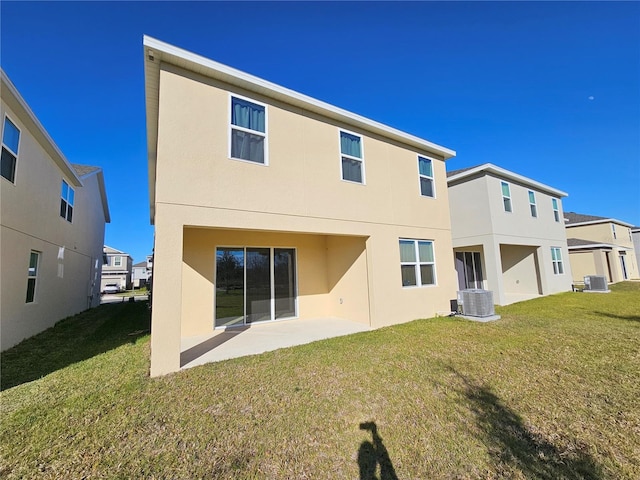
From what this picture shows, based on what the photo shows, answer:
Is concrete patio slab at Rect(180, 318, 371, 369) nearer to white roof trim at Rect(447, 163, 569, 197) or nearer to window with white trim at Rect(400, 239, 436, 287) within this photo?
window with white trim at Rect(400, 239, 436, 287)

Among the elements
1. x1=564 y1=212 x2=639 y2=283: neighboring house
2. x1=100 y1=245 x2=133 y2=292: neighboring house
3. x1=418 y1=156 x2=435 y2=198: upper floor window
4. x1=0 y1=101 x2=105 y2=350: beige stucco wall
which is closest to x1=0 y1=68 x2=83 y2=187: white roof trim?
x1=0 y1=101 x2=105 y2=350: beige stucco wall

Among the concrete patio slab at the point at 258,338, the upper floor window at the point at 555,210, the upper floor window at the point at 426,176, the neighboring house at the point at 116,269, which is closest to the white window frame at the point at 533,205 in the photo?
the upper floor window at the point at 555,210

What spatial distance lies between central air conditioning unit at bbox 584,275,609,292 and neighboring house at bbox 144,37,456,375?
12044mm

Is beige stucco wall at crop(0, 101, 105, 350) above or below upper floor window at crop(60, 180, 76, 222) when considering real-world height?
below

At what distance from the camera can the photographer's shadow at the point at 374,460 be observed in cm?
246

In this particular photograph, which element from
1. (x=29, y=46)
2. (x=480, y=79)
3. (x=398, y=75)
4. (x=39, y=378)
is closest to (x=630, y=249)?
(x=480, y=79)

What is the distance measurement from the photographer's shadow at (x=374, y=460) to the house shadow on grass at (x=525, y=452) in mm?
1007

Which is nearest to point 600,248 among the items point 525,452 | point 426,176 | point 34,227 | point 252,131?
point 426,176

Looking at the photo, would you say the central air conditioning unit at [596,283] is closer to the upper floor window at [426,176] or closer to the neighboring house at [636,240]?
the upper floor window at [426,176]

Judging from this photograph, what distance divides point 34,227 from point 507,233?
1858 centimetres

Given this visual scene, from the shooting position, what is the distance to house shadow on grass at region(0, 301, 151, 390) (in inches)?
204

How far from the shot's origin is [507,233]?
1330 cm

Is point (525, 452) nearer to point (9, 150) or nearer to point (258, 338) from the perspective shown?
point (258, 338)

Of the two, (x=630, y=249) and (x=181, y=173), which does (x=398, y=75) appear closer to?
(x=181, y=173)
